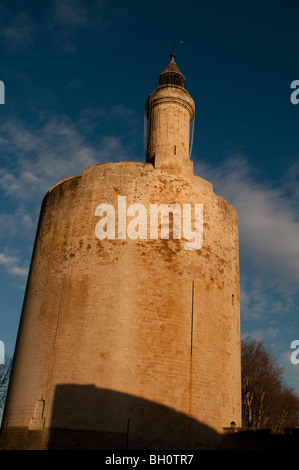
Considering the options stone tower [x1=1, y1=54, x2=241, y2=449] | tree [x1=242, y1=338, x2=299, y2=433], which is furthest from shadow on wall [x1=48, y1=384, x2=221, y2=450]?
tree [x1=242, y1=338, x2=299, y2=433]

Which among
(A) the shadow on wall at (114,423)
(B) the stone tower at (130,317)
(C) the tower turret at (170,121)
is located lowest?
(A) the shadow on wall at (114,423)

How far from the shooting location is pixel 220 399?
17141 millimetres

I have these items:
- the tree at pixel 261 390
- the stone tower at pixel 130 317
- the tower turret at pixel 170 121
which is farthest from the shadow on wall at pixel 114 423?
the tree at pixel 261 390

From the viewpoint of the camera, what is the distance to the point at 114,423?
1508cm

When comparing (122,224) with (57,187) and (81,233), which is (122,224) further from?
(57,187)

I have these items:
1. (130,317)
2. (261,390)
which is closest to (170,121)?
(130,317)

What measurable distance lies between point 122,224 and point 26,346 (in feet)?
20.7

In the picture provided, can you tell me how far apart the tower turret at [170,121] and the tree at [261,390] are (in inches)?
886

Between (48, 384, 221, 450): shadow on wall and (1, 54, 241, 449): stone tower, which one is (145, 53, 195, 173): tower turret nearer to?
(1, 54, 241, 449): stone tower

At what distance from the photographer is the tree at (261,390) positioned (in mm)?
36688

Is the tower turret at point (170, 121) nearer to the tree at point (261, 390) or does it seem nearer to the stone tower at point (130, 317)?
the stone tower at point (130, 317)

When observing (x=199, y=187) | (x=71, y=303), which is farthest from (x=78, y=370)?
(x=199, y=187)

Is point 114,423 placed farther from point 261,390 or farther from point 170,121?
point 261,390

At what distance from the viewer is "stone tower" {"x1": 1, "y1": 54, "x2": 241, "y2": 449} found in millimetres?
15484
